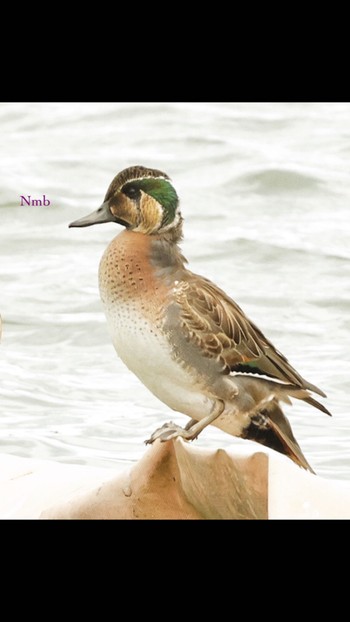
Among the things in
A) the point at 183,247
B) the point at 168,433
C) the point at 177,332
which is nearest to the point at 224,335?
the point at 177,332

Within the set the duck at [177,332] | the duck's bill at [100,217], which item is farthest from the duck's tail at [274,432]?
the duck's bill at [100,217]

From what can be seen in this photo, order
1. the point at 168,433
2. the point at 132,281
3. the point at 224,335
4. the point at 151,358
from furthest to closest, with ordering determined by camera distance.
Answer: the point at 224,335
the point at 132,281
the point at 151,358
the point at 168,433

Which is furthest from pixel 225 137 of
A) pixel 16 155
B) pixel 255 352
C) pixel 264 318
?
pixel 255 352

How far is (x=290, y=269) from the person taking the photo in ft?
36.6

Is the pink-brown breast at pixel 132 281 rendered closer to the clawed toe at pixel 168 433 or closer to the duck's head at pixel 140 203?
the duck's head at pixel 140 203

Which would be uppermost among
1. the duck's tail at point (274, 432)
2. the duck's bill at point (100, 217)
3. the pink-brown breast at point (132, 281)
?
the duck's bill at point (100, 217)

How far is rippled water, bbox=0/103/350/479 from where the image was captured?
26.7ft

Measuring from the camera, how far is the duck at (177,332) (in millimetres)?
5098

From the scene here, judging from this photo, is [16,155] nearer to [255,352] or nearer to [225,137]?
[225,137]

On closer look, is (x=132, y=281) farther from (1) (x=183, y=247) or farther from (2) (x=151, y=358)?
(1) (x=183, y=247)

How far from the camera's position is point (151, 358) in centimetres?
505

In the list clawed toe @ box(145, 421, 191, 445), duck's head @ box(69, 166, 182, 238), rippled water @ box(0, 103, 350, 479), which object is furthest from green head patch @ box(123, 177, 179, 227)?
rippled water @ box(0, 103, 350, 479)

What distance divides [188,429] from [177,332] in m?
0.34

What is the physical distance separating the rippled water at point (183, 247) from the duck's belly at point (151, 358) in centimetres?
212
